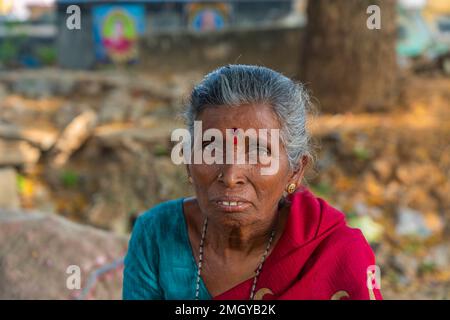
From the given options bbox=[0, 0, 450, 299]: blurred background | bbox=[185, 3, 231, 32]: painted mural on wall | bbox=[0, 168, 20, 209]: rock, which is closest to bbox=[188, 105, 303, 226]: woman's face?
bbox=[0, 0, 450, 299]: blurred background

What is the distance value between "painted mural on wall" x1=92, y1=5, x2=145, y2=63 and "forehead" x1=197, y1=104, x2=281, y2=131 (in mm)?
12469

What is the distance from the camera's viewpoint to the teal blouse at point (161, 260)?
7.00 feet

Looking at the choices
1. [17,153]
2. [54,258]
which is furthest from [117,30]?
[54,258]

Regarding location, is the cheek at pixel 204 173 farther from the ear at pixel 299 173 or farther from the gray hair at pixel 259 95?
the ear at pixel 299 173

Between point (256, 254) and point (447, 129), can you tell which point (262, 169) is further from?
point (447, 129)

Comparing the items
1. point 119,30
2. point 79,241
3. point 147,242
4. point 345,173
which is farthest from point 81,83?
point 147,242

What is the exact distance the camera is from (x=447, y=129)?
241 inches

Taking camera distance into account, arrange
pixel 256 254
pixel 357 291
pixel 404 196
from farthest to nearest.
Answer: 1. pixel 404 196
2. pixel 256 254
3. pixel 357 291

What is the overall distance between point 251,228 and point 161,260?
0.35 metres

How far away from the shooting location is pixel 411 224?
17.7ft

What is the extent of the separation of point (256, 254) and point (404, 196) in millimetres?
3854

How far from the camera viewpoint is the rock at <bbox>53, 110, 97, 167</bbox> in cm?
742

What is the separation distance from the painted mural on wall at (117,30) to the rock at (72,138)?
6.49 m

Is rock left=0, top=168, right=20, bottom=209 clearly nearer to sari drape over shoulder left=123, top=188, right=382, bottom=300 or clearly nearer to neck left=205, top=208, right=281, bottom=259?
sari drape over shoulder left=123, top=188, right=382, bottom=300
